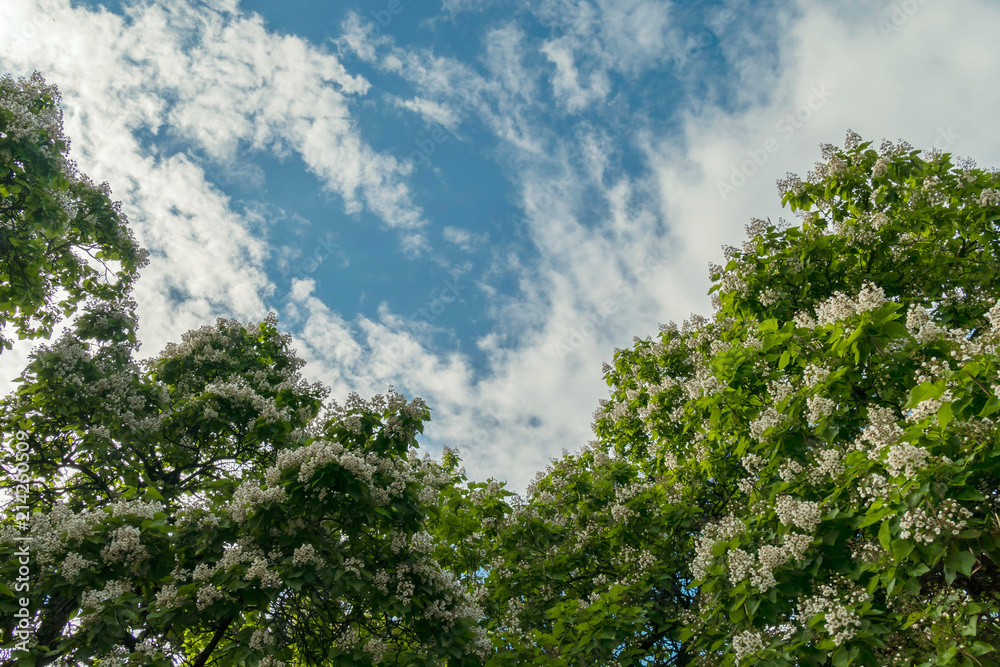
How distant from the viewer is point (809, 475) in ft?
22.1

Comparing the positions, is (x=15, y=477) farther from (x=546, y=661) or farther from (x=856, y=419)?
(x=856, y=419)

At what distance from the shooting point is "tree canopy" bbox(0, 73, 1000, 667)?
5.35 meters

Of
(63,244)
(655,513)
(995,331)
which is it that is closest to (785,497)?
(995,331)

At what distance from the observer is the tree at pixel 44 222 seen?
8.62 m

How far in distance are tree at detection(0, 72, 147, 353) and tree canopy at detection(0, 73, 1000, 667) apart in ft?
2.45

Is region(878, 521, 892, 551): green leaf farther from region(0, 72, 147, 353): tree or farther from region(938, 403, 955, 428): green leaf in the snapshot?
region(0, 72, 147, 353): tree

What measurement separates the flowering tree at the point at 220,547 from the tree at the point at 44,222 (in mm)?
1438

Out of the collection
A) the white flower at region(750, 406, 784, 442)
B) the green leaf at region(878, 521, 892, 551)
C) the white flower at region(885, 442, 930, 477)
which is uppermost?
the white flower at region(750, 406, 784, 442)

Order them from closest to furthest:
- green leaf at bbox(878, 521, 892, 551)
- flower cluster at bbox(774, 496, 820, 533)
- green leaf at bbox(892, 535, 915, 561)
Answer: green leaf at bbox(892, 535, 915, 561), green leaf at bbox(878, 521, 892, 551), flower cluster at bbox(774, 496, 820, 533)

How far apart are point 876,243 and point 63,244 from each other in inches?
559

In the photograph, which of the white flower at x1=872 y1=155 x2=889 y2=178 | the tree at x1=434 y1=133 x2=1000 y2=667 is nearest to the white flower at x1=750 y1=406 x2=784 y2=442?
the tree at x1=434 y1=133 x2=1000 y2=667

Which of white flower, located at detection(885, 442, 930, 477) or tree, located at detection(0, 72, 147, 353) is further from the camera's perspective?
tree, located at detection(0, 72, 147, 353)

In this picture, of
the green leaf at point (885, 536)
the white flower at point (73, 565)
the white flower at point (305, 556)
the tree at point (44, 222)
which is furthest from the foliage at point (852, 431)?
the tree at point (44, 222)

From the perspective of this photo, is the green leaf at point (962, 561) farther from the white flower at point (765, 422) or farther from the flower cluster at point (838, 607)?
the white flower at point (765, 422)
